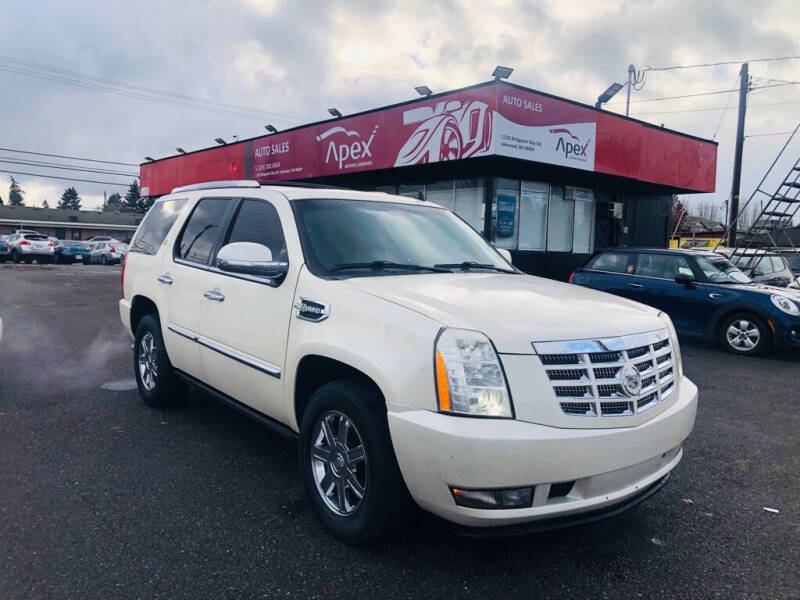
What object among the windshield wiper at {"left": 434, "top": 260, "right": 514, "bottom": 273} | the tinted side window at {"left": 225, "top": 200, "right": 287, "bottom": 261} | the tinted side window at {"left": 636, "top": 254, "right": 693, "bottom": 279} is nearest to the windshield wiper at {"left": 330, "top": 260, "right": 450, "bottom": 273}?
the windshield wiper at {"left": 434, "top": 260, "right": 514, "bottom": 273}

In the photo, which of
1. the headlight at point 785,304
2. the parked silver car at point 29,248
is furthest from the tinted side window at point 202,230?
the parked silver car at point 29,248

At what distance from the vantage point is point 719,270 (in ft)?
31.9

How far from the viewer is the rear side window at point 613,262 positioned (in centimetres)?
1053

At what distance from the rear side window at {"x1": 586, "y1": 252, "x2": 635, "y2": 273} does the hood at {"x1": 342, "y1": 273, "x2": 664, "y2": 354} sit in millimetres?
7447

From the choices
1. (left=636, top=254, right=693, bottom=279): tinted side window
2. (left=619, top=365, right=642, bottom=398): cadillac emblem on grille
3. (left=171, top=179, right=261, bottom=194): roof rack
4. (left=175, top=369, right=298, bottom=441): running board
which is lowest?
(left=175, top=369, right=298, bottom=441): running board

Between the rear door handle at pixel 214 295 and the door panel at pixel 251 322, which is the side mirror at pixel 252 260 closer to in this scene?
the door panel at pixel 251 322

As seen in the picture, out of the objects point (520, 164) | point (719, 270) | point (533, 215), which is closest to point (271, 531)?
point (719, 270)

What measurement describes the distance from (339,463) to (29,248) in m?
38.4

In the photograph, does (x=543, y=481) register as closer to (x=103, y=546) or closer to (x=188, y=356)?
(x=103, y=546)

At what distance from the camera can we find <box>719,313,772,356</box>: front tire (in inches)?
344

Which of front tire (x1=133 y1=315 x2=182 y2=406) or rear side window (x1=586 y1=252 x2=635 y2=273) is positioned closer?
front tire (x1=133 y1=315 x2=182 y2=406)

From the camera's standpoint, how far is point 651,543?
3104mm

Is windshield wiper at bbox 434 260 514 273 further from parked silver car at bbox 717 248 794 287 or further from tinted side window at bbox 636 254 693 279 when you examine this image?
parked silver car at bbox 717 248 794 287

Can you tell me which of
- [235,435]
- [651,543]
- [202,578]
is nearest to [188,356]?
[235,435]
